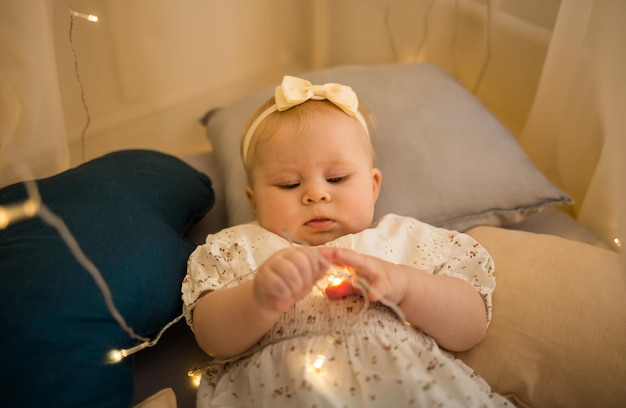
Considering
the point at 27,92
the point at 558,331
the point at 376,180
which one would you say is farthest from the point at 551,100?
the point at 27,92

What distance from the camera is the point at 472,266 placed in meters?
1.01

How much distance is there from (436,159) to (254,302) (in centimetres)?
62

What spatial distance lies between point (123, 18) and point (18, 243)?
75cm

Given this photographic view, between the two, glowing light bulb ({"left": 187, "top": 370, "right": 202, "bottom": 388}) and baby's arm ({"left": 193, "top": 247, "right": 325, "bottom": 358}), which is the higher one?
baby's arm ({"left": 193, "top": 247, "right": 325, "bottom": 358})

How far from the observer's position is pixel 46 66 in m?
0.97

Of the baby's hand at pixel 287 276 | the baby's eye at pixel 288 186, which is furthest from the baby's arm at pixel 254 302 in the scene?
the baby's eye at pixel 288 186

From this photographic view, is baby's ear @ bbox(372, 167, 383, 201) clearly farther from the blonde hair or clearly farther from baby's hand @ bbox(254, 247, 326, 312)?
baby's hand @ bbox(254, 247, 326, 312)

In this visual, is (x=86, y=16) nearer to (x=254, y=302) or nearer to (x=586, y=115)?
(x=254, y=302)

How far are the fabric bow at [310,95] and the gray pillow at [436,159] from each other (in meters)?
0.22

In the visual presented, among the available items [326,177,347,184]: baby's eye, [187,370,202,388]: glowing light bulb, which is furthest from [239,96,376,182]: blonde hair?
[187,370,202,388]: glowing light bulb

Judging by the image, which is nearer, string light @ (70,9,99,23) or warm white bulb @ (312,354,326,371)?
warm white bulb @ (312,354,326,371)

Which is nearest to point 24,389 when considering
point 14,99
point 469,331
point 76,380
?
point 76,380

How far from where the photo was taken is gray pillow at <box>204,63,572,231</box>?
1193mm

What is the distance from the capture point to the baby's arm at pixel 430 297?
82cm
